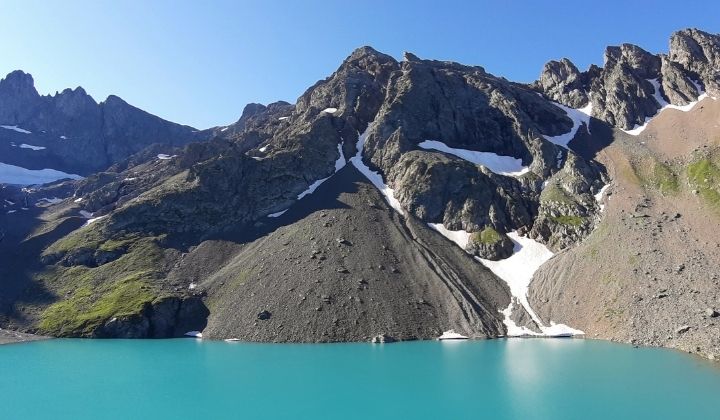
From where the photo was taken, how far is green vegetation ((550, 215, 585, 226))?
10000cm

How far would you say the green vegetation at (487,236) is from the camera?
10019cm

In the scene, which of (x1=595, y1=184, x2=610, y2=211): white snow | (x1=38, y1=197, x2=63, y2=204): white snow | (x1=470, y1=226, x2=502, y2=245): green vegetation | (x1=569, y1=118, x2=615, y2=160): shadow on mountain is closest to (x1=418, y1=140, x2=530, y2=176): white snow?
(x1=569, y1=118, x2=615, y2=160): shadow on mountain

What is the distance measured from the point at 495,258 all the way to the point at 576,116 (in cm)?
7336

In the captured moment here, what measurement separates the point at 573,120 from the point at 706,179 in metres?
52.1

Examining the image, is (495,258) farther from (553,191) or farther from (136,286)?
(136,286)

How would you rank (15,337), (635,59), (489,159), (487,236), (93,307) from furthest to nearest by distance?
1. (635,59)
2. (489,159)
3. (487,236)
4. (93,307)
5. (15,337)

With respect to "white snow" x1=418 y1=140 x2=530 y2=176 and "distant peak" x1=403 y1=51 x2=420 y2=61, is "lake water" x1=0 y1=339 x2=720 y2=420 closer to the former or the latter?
"white snow" x1=418 y1=140 x2=530 y2=176

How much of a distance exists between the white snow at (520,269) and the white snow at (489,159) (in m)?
26.5

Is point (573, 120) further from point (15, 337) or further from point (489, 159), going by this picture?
point (15, 337)

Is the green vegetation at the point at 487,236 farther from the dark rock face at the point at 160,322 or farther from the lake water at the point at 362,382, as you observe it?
the dark rock face at the point at 160,322

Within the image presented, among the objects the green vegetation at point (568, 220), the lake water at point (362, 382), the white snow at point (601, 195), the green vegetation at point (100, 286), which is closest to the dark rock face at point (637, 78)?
the white snow at point (601, 195)

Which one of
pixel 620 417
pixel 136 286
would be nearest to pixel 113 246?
pixel 136 286

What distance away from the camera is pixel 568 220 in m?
101

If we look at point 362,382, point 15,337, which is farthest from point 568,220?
point 15,337
